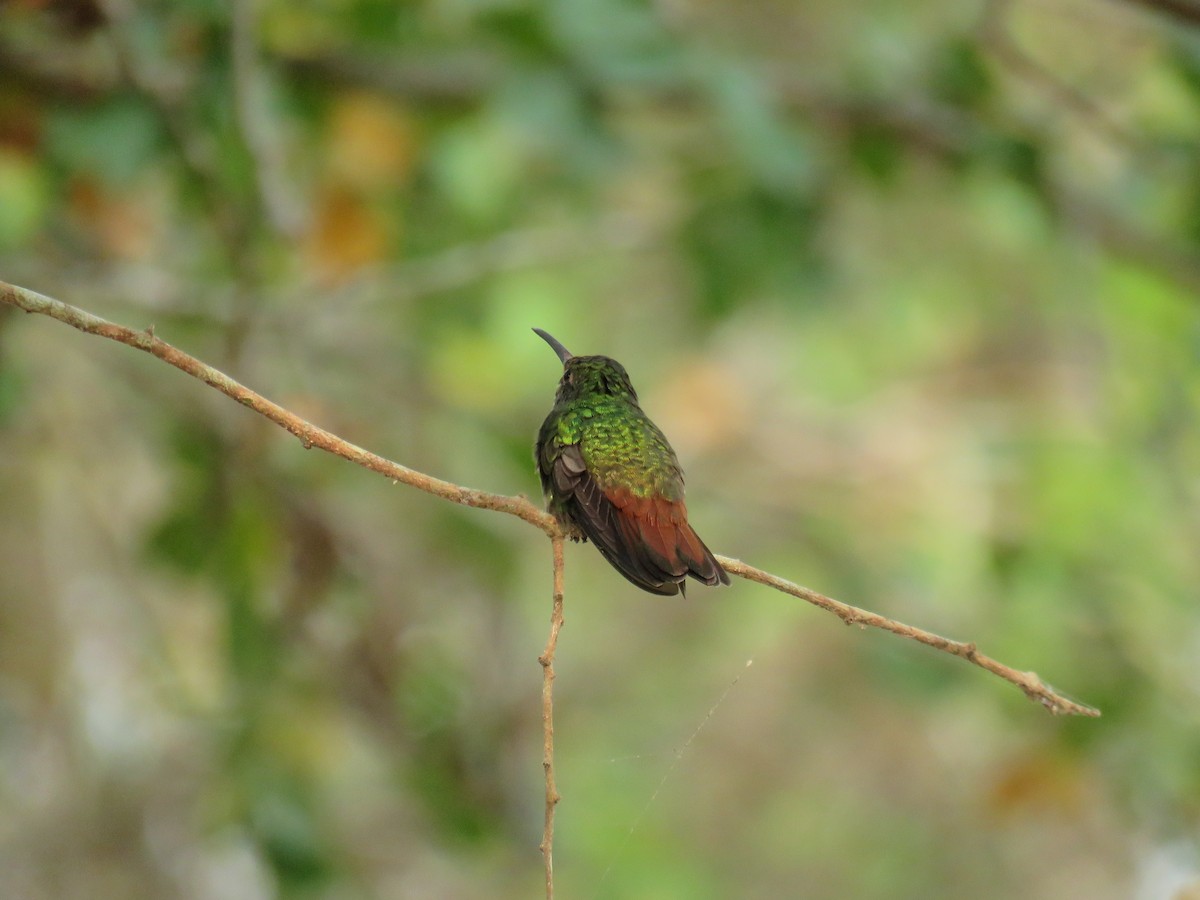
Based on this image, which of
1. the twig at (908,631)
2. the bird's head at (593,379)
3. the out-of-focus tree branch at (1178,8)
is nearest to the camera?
the twig at (908,631)

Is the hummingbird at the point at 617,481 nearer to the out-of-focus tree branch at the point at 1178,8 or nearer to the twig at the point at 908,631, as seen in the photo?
the twig at the point at 908,631

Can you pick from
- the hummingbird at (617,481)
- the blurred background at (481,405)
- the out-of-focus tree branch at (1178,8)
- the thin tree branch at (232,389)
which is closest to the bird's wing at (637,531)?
the hummingbird at (617,481)

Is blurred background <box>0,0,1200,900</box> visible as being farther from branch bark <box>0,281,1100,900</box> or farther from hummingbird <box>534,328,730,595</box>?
branch bark <box>0,281,1100,900</box>

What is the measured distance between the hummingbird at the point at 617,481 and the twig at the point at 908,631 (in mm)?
101

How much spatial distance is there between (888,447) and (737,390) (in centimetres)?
108

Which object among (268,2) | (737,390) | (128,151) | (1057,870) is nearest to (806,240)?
(268,2)

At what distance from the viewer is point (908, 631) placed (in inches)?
70.3

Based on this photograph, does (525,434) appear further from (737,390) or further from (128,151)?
(737,390)

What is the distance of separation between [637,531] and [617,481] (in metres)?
0.19

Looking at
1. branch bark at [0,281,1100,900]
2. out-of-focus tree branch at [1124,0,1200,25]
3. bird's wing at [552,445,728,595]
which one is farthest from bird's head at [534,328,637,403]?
out-of-focus tree branch at [1124,0,1200,25]

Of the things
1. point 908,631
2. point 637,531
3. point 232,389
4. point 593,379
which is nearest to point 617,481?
point 637,531

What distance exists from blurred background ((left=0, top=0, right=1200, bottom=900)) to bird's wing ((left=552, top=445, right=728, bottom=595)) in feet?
3.95

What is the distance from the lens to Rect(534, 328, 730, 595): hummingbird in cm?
193

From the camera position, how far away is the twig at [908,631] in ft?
5.84
